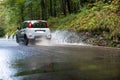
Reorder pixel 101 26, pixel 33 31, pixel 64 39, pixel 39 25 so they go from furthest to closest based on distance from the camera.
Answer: pixel 64 39 → pixel 39 25 → pixel 33 31 → pixel 101 26

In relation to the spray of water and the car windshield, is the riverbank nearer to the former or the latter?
the spray of water

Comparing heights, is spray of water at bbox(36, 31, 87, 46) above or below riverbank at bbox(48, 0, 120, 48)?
below

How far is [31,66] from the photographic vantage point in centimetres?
1148

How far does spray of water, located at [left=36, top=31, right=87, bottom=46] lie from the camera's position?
1034 inches

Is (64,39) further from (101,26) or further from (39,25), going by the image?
(101,26)

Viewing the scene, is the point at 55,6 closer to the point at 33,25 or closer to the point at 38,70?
the point at 33,25

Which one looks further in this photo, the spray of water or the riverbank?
the spray of water

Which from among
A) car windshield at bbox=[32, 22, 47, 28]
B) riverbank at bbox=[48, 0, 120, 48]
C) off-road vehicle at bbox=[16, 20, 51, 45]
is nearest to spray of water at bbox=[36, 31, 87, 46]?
riverbank at bbox=[48, 0, 120, 48]

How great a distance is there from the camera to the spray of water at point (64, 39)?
2627cm

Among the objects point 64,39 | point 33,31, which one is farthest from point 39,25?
point 64,39

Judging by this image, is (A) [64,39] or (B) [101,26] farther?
(A) [64,39]

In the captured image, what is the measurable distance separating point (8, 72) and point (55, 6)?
4189 centimetres

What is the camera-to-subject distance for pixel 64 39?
2931 centimetres

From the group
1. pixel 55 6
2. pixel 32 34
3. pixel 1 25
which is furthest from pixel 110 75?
pixel 1 25
